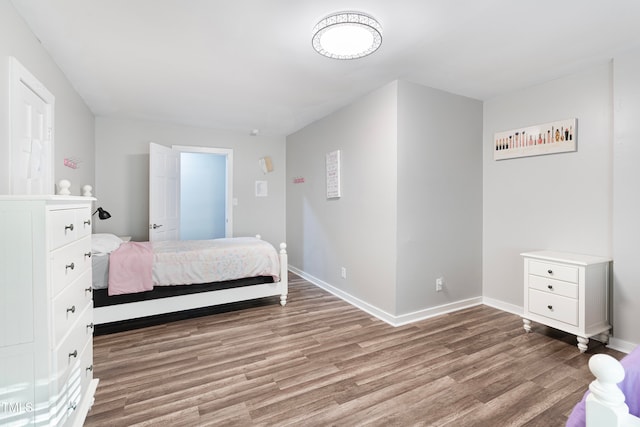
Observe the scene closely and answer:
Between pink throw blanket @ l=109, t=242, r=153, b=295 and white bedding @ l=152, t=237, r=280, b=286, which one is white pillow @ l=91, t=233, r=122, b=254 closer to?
pink throw blanket @ l=109, t=242, r=153, b=295

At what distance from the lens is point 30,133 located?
2.06 metres

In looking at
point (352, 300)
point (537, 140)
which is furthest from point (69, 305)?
point (537, 140)

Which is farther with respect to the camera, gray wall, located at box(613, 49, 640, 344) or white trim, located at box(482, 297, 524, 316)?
white trim, located at box(482, 297, 524, 316)

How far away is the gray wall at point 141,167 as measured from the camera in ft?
13.4

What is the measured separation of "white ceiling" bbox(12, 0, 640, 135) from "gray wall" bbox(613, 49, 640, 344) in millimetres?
262

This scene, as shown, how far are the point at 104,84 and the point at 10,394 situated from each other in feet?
9.50

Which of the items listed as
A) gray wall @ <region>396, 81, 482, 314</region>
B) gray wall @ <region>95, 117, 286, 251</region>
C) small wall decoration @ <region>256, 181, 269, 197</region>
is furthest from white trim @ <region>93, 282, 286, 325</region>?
small wall decoration @ <region>256, 181, 269, 197</region>

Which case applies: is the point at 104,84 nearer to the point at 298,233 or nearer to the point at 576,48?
the point at 298,233

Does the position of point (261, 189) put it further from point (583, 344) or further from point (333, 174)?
point (583, 344)

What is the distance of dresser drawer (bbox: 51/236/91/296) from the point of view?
1.25 meters

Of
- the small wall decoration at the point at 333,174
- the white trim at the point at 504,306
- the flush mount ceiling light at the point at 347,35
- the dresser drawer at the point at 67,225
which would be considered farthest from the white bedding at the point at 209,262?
the white trim at the point at 504,306

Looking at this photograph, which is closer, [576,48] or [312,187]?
[576,48]

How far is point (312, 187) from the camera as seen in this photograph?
443cm

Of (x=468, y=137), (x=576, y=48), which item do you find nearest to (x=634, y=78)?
(x=576, y=48)
